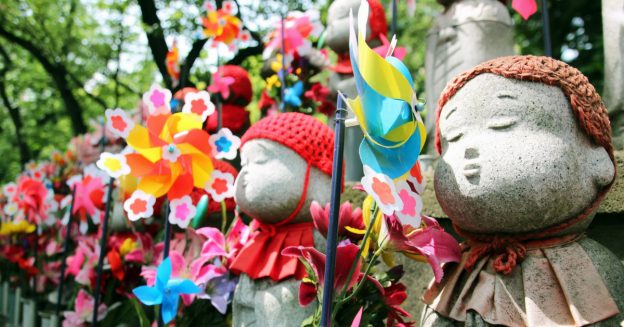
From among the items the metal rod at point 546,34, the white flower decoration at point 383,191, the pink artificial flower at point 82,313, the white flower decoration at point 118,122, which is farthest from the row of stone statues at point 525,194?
the pink artificial flower at point 82,313

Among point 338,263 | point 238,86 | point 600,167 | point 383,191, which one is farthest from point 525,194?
point 238,86

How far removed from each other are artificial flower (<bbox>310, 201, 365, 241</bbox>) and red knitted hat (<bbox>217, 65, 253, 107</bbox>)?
224cm

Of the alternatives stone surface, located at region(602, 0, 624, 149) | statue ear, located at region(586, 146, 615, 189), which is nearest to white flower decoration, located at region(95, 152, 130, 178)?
statue ear, located at region(586, 146, 615, 189)

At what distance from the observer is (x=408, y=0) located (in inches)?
126

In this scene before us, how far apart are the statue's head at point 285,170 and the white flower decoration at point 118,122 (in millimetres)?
441

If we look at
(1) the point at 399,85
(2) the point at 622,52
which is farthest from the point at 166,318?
(2) the point at 622,52

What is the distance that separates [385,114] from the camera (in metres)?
1.23

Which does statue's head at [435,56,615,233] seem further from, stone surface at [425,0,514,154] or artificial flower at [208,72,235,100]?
artificial flower at [208,72,235,100]

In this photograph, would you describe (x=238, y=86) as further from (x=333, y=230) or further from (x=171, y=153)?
(x=333, y=230)

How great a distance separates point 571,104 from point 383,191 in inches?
24.3

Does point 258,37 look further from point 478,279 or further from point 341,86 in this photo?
point 478,279

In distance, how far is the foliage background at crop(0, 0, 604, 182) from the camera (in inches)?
225

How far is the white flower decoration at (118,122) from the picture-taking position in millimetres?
1997

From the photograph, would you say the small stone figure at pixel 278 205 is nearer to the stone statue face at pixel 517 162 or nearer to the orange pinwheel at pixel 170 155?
the orange pinwheel at pixel 170 155
